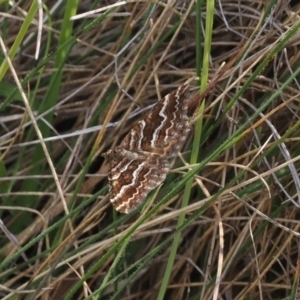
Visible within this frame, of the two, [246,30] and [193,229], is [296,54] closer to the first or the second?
[246,30]

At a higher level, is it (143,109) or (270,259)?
(143,109)

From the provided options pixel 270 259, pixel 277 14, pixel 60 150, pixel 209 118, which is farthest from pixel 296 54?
pixel 60 150

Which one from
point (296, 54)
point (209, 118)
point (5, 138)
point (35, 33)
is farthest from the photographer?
point (35, 33)

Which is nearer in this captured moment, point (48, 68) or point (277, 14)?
point (277, 14)

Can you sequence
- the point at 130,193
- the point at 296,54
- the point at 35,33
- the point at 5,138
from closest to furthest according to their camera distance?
the point at 130,193 < the point at 296,54 < the point at 5,138 < the point at 35,33

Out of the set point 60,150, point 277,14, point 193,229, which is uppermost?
point 277,14

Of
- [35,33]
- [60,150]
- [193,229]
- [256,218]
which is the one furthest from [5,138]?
[256,218]
